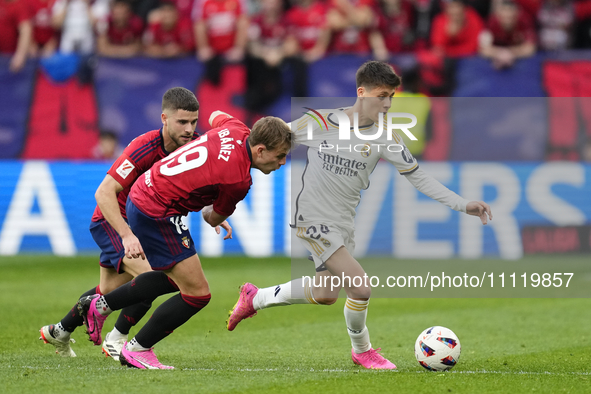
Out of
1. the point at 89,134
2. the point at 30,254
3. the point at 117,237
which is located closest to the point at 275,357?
the point at 117,237

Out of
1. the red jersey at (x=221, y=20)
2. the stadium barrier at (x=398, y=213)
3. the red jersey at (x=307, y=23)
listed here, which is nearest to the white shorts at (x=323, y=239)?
the stadium barrier at (x=398, y=213)

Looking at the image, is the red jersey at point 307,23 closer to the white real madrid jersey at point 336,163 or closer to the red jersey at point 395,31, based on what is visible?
the red jersey at point 395,31

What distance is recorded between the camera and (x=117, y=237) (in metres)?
6.36

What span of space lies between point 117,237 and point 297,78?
287 inches

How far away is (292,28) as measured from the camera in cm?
1405

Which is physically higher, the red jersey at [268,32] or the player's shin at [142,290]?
the red jersey at [268,32]

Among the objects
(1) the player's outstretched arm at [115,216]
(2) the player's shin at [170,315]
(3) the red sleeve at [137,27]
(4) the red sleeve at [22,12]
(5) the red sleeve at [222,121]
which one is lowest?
(2) the player's shin at [170,315]

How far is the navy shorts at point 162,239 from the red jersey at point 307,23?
883 cm

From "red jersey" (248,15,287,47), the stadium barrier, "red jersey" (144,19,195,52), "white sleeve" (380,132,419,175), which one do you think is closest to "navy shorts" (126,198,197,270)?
"white sleeve" (380,132,419,175)

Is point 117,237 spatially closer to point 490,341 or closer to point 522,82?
point 490,341

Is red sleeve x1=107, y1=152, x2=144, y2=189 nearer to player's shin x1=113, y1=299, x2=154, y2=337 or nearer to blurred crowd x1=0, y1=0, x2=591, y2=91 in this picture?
player's shin x1=113, y1=299, x2=154, y2=337

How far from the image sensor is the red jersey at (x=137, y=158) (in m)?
5.68

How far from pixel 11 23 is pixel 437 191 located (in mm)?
10747

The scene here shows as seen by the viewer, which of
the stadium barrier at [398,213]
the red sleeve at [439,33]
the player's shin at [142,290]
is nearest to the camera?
the player's shin at [142,290]
